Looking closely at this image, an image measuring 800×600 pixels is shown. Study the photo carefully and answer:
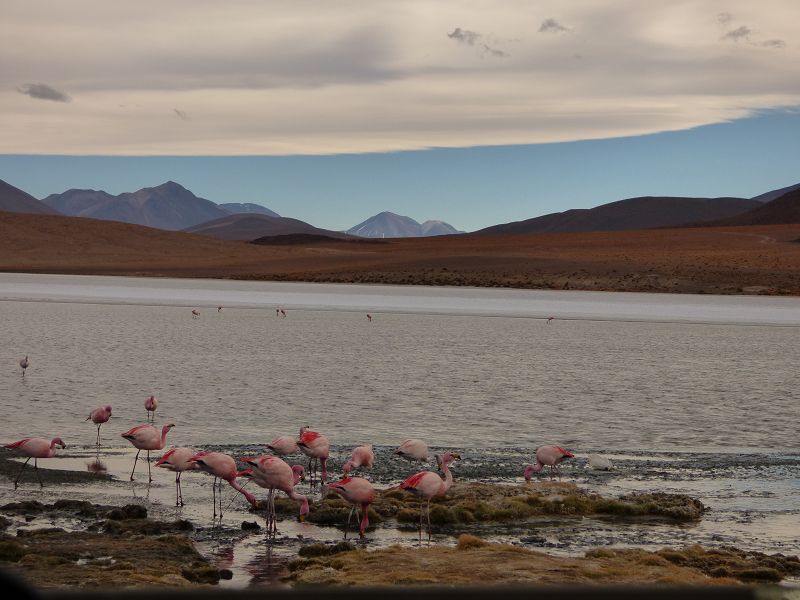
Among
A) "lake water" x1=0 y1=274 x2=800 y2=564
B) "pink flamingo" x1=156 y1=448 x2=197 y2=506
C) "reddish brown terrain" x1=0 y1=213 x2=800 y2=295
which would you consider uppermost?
"reddish brown terrain" x1=0 y1=213 x2=800 y2=295

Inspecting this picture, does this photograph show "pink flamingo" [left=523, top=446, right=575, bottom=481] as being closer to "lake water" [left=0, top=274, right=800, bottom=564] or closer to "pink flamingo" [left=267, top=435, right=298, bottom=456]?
"lake water" [left=0, top=274, right=800, bottom=564]

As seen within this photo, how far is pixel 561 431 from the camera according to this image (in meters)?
18.3

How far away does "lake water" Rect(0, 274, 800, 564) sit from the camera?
1473cm

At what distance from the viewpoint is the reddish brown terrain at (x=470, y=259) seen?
8125 cm

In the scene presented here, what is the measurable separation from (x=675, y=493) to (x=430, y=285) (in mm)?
71890

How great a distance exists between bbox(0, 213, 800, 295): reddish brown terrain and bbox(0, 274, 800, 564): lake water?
1134 inches

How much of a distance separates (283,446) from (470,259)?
290ft

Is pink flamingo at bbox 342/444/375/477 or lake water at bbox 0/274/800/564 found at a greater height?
pink flamingo at bbox 342/444/375/477

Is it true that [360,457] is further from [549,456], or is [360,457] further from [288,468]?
[549,456]

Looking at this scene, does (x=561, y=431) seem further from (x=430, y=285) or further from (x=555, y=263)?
(x=555, y=263)

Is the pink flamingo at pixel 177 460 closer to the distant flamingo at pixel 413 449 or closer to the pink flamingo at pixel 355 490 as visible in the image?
the pink flamingo at pixel 355 490

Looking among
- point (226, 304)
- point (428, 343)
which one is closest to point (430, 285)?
point (226, 304)

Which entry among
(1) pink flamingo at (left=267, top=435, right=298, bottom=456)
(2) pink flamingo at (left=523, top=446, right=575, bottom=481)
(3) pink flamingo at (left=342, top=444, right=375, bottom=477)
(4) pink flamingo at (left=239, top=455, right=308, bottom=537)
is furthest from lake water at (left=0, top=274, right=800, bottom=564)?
(4) pink flamingo at (left=239, top=455, right=308, bottom=537)

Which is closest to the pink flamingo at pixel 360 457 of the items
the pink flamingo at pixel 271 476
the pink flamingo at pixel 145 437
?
the pink flamingo at pixel 271 476
